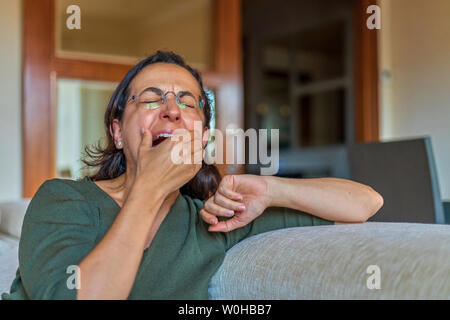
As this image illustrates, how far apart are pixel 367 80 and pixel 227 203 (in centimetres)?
318

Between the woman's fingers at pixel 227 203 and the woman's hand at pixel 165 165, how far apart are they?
77mm

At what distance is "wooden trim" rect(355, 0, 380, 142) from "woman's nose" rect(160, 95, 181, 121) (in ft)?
9.88

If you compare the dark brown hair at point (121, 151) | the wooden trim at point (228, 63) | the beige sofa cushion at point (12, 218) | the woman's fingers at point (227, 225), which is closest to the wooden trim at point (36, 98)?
the wooden trim at point (228, 63)

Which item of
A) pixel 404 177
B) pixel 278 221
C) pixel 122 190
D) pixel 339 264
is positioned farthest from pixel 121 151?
pixel 404 177

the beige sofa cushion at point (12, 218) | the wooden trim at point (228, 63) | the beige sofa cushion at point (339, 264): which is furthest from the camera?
the wooden trim at point (228, 63)

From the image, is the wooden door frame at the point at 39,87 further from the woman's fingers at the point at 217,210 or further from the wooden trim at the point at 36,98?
the woman's fingers at the point at 217,210

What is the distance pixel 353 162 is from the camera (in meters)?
2.57

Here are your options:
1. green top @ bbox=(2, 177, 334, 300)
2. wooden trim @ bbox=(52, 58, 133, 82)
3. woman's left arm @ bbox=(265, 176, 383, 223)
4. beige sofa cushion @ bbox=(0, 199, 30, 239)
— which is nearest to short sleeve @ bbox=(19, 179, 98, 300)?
green top @ bbox=(2, 177, 334, 300)

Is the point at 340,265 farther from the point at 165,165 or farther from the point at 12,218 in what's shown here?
the point at 12,218

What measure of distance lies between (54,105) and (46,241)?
Result: 2015 mm

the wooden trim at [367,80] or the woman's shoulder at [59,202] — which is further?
the wooden trim at [367,80]

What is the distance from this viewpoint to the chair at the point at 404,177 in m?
2.23

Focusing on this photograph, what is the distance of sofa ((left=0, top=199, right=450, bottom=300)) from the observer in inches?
27.6

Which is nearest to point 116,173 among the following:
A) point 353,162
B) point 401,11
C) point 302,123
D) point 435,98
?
point 353,162
